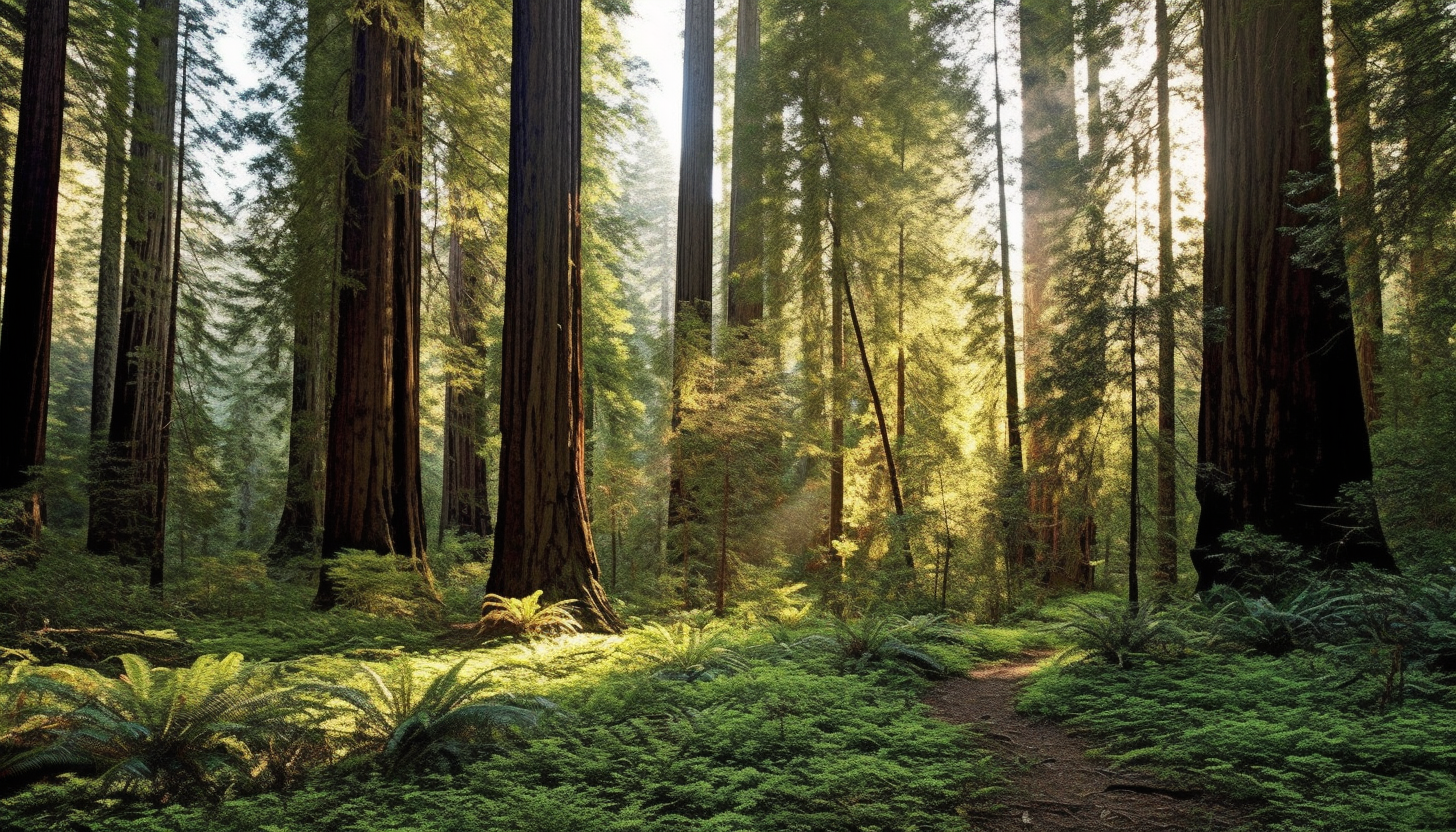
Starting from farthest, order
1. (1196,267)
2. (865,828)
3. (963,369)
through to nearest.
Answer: (963,369) < (1196,267) < (865,828)

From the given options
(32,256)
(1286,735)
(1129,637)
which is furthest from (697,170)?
(1286,735)

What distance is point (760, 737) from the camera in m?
3.63

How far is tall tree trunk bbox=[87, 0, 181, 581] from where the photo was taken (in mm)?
10602

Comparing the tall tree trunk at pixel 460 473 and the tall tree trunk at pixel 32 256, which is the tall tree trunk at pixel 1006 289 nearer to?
the tall tree trunk at pixel 460 473

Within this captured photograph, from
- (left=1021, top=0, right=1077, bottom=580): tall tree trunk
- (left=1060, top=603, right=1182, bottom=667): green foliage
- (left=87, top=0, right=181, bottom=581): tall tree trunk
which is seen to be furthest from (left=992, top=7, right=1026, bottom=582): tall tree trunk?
(left=87, top=0, right=181, bottom=581): tall tree trunk

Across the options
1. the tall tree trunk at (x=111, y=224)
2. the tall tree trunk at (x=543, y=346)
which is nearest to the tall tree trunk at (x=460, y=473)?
the tall tree trunk at (x=111, y=224)

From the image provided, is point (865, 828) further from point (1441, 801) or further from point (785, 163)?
point (785, 163)

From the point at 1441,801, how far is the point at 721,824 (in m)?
2.52

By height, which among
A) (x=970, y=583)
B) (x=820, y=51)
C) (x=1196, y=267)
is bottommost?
(x=970, y=583)

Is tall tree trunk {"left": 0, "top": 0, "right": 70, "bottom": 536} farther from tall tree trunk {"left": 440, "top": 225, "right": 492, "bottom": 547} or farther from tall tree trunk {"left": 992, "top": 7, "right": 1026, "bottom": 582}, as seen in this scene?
tall tree trunk {"left": 992, "top": 7, "right": 1026, "bottom": 582}

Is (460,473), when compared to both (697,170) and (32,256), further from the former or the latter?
(697,170)

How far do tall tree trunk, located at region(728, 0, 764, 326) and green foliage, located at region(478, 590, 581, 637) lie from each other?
6992 millimetres

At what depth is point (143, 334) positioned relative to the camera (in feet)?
37.7

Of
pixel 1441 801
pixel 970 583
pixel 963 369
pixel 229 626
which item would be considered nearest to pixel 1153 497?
pixel 963 369
